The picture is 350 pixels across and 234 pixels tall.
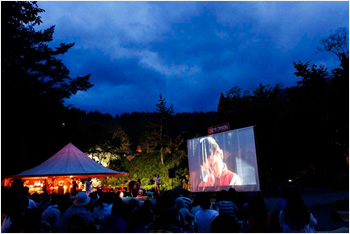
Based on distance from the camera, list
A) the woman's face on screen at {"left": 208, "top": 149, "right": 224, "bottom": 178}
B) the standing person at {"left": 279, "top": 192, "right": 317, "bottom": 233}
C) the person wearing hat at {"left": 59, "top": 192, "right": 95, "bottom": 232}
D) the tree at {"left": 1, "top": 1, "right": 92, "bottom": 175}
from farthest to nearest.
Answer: the woman's face on screen at {"left": 208, "top": 149, "right": 224, "bottom": 178} < the tree at {"left": 1, "top": 1, "right": 92, "bottom": 175} < the person wearing hat at {"left": 59, "top": 192, "right": 95, "bottom": 232} < the standing person at {"left": 279, "top": 192, "right": 317, "bottom": 233}

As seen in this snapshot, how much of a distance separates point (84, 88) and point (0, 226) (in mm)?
14388

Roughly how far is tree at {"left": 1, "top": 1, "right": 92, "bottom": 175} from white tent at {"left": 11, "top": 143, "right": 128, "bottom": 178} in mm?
3581

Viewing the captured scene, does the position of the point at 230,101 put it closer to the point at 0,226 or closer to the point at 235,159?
the point at 235,159

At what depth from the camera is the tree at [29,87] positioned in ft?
44.3

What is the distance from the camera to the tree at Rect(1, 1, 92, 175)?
13.5 m

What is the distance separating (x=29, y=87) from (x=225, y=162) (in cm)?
1040

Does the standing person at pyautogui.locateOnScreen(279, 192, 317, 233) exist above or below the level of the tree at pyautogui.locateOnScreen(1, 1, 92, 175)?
below

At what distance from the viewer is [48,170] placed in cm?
1138

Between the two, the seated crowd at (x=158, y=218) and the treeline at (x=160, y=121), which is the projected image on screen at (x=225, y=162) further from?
the seated crowd at (x=158, y=218)

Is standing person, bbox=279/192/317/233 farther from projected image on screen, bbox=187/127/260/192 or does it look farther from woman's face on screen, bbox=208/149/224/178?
woman's face on screen, bbox=208/149/224/178

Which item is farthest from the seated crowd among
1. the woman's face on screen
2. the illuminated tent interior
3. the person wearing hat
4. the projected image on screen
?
the woman's face on screen

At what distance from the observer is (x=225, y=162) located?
15.2 meters

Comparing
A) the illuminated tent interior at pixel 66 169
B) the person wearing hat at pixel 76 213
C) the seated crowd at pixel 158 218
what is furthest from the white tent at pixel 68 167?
the person wearing hat at pixel 76 213

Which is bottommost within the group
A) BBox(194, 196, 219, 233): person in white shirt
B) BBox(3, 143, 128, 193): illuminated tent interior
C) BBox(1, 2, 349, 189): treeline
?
BBox(194, 196, 219, 233): person in white shirt
